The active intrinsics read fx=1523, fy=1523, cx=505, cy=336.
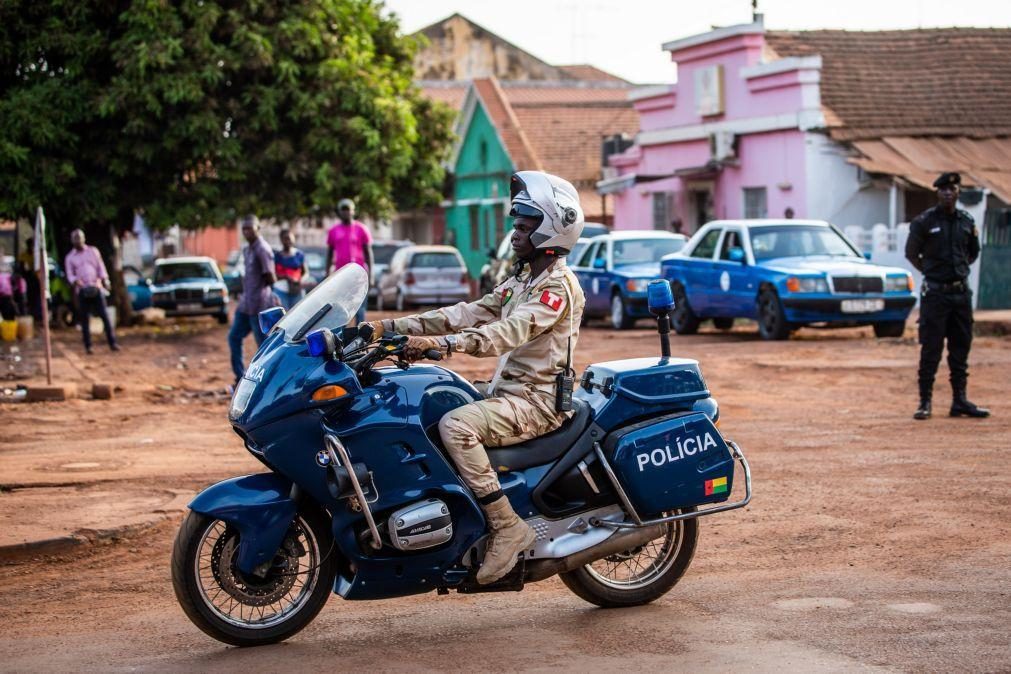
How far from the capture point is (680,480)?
21.0ft

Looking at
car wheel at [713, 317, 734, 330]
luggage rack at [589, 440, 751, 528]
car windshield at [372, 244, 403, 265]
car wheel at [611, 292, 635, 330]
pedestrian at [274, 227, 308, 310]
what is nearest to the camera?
luggage rack at [589, 440, 751, 528]

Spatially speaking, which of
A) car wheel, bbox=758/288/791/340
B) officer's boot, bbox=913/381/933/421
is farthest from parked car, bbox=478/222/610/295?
officer's boot, bbox=913/381/933/421

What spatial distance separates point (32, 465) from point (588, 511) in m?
6.23

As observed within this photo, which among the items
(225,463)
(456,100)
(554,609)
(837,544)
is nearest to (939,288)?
(837,544)

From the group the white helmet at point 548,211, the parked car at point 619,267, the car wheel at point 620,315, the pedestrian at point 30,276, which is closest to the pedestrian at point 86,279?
the parked car at point 619,267

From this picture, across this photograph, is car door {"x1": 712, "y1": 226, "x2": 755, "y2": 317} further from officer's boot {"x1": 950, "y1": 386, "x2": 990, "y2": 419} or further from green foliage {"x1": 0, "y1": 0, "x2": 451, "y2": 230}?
green foliage {"x1": 0, "y1": 0, "x2": 451, "y2": 230}

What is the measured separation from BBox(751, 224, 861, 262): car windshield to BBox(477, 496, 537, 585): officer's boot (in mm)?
16076

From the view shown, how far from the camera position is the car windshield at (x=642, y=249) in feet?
85.6

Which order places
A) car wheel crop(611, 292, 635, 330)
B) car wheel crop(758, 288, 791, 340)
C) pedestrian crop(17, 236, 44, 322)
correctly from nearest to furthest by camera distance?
car wheel crop(758, 288, 791, 340)
car wheel crop(611, 292, 635, 330)
pedestrian crop(17, 236, 44, 322)

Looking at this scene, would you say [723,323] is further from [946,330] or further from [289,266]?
[946,330]

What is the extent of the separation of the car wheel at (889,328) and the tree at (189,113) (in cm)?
1192

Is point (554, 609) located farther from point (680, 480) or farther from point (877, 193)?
point (877, 193)

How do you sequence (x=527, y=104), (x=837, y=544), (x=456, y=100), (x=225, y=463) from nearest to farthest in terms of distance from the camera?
(x=837, y=544) < (x=225, y=463) < (x=527, y=104) < (x=456, y=100)

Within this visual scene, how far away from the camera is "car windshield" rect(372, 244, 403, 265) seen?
44.3 metres
